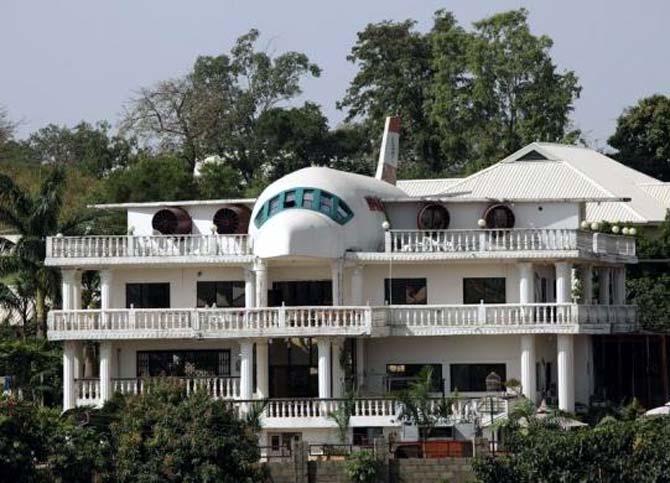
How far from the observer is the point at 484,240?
6906 centimetres

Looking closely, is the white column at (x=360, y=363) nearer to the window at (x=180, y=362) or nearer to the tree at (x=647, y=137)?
the window at (x=180, y=362)

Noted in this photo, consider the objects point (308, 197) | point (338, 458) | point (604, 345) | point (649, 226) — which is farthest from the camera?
point (649, 226)

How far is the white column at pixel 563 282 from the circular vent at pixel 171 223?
437 inches

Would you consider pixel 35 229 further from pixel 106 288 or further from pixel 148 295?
pixel 148 295

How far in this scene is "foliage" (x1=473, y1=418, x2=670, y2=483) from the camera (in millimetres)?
59812

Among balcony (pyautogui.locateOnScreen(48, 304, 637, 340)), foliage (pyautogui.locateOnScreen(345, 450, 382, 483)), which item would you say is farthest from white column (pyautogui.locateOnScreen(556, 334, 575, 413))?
foliage (pyautogui.locateOnScreen(345, 450, 382, 483))

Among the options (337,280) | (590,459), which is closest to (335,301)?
(337,280)

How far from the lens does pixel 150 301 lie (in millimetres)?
71625

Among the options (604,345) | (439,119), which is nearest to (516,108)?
(439,119)

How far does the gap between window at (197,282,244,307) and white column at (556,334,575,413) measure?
9.50m

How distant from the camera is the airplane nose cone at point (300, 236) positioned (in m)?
67.6

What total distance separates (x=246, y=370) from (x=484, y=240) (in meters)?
7.79

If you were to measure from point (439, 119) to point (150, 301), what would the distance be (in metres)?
39.0

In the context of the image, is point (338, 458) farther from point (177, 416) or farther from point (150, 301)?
point (150, 301)
